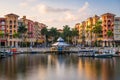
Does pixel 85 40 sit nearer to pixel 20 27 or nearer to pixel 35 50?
pixel 20 27

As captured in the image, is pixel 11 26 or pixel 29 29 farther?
pixel 29 29

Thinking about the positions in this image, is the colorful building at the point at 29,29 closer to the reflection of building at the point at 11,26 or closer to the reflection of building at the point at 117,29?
the reflection of building at the point at 11,26

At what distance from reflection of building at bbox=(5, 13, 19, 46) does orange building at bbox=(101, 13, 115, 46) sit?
4433 centimetres

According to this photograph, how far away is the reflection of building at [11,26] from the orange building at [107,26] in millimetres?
44333

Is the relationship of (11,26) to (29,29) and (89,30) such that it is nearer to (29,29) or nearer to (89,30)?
(29,29)

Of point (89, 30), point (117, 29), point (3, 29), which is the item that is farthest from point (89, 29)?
point (3, 29)

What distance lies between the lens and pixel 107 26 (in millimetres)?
153500

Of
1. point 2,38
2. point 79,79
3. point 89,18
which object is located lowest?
point 79,79

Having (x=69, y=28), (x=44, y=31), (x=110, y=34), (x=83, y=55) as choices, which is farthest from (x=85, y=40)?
(x=83, y=55)

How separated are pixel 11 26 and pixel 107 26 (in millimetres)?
48610

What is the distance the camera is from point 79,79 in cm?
5203

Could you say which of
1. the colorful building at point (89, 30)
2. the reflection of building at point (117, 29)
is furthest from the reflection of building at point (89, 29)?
the reflection of building at point (117, 29)

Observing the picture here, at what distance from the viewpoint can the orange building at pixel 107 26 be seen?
5942 inches

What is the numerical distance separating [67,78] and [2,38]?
4277 inches
